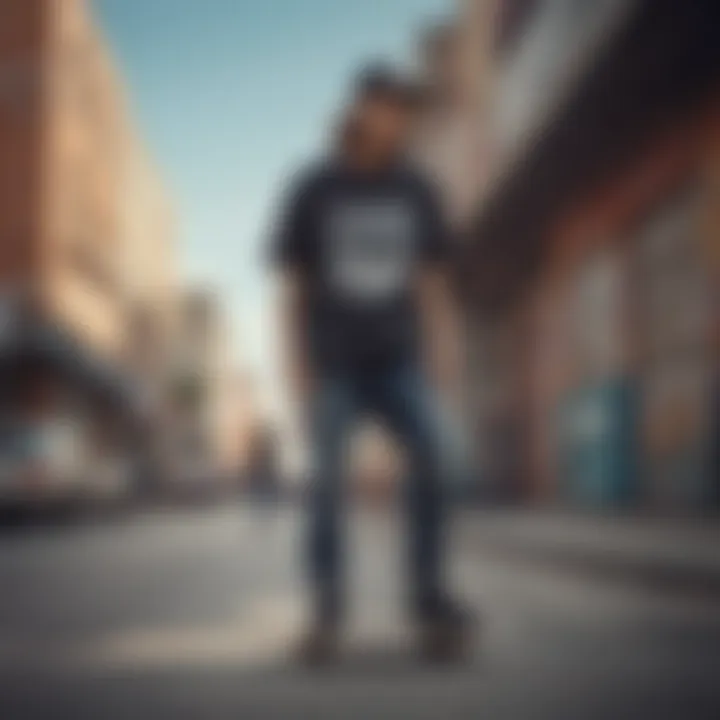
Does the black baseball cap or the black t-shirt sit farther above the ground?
the black baseball cap

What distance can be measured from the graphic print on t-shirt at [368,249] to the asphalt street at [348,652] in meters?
0.62

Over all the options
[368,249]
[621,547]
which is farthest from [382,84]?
[621,547]

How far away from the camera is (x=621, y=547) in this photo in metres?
4.40

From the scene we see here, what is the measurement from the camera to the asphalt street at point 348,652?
1.67 meters

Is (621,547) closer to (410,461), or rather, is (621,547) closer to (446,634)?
(410,461)

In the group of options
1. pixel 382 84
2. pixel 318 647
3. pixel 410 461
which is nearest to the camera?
pixel 382 84

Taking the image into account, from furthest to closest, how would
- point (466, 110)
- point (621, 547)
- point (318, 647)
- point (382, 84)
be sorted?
point (466, 110)
point (621, 547)
point (318, 647)
point (382, 84)

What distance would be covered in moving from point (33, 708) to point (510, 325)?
10293 millimetres

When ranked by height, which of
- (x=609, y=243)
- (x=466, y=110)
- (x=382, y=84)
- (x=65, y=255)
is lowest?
(x=382, y=84)

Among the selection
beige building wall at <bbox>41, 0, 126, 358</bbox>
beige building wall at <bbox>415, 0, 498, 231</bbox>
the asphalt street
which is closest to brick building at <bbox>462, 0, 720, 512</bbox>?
beige building wall at <bbox>415, 0, 498, 231</bbox>

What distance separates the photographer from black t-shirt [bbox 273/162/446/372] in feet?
6.80

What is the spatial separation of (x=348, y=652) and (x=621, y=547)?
2491 mm

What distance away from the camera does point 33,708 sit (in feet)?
5.34

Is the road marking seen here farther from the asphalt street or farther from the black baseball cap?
the black baseball cap
